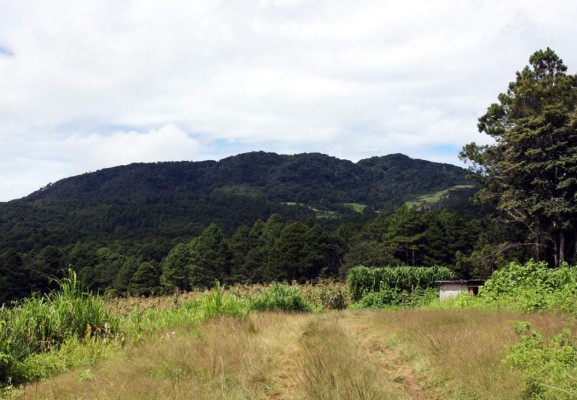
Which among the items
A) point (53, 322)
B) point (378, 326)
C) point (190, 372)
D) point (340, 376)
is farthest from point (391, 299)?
point (340, 376)

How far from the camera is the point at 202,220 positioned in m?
155

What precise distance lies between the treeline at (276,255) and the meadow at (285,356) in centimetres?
5586

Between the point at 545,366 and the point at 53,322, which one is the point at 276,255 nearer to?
the point at 53,322

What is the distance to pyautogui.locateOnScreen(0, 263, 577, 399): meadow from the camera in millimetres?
6059

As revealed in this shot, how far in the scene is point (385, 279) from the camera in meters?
34.4

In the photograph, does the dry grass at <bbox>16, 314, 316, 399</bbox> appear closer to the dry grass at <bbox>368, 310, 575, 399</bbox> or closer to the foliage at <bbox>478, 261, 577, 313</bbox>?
the dry grass at <bbox>368, 310, 575, 399</bbox>

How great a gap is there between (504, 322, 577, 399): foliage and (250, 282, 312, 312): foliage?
12.1 m

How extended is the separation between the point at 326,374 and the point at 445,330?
185 inches

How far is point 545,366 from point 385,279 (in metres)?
28.9

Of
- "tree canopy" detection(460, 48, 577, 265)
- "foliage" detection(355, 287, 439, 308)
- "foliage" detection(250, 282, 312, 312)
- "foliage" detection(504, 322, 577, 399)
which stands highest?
"tree canopy" detection(460, 48, 577, 265)

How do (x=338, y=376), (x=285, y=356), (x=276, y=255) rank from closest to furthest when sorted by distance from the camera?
1. (x=338, y=376)
2. (x=285, y=356)
3. (x=276, y=255)

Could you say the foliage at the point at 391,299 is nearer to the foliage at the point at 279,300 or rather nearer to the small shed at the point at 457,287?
the small shed at the point at 457,287

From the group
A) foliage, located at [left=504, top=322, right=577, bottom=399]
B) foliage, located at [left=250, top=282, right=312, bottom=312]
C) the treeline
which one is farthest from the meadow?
the treeline

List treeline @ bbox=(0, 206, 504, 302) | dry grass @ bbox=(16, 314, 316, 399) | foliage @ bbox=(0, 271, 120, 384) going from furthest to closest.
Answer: treeline @ bbox=(0, 206, 504, 302)
foliage @ bbox=(0, 271, 120, 384)
dry grass @ bbox=(16, 314, 316, 399)
